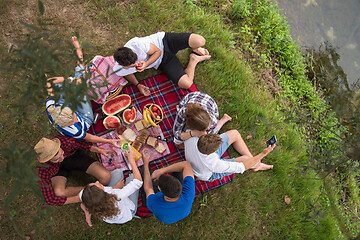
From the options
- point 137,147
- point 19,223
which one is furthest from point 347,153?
point 19,223

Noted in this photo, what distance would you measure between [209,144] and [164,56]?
1.97m

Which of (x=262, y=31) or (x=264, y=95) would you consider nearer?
(x=264, y=95)

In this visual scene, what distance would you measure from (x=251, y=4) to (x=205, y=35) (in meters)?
1.47

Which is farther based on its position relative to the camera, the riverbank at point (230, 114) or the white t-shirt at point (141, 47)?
the riverbank at point (230, 114)

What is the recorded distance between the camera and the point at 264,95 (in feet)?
15.1

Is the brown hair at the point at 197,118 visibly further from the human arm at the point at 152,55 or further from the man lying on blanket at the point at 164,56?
the human arm at the point at 152,55

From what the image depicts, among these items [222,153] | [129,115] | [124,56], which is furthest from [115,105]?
[222,153]

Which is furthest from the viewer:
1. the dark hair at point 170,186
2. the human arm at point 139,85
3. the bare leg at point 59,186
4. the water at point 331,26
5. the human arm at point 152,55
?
the water at point 331,26

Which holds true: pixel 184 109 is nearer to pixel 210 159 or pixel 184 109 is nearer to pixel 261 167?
pixel 210 159

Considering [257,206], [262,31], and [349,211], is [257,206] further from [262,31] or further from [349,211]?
[262,31]

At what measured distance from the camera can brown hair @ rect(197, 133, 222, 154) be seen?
294 centimetres

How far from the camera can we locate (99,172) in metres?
3.60

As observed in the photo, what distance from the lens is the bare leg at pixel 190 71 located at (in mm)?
4092

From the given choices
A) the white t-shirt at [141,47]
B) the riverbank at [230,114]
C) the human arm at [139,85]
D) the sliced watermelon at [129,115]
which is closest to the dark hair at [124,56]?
the white t-shirt at [141,47]
